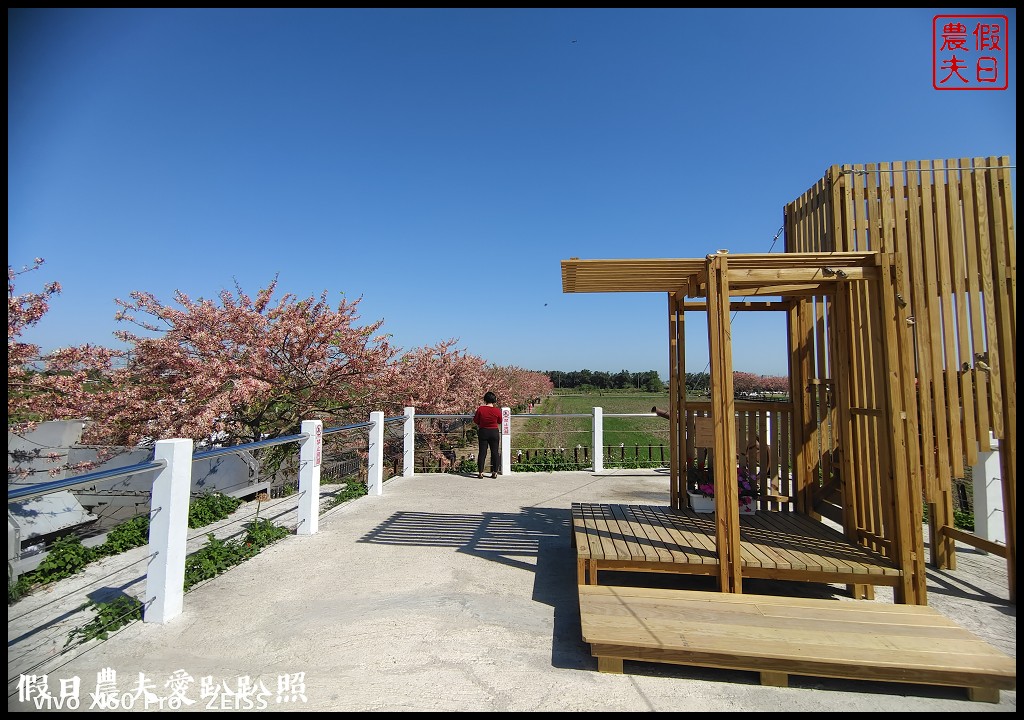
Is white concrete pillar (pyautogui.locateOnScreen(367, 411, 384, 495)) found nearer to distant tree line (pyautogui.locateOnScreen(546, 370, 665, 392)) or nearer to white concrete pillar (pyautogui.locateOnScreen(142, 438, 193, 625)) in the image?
white concrete pillar (pyautogui.locateOnScreen(142, 438, 193, 625))

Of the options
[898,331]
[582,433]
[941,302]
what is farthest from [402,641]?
[582,433]

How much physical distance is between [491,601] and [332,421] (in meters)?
7.95

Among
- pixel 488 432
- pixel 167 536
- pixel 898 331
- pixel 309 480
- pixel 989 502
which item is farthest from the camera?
pixel 488 432

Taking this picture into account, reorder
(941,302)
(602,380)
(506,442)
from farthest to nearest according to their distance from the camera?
(602,380) → (506,442) → (941,302)

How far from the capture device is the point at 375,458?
7.36 m

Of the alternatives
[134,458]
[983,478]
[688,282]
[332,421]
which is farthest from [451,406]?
[983,478]

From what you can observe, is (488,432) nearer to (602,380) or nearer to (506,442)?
(506,442)

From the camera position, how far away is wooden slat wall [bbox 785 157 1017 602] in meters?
3.94

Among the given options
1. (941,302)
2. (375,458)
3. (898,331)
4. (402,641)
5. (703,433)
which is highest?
(941,302)

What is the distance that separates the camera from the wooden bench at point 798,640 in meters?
2.49

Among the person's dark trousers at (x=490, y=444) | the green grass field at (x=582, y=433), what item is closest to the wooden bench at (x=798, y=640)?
the person's dark trousers at (x=490, y=444)

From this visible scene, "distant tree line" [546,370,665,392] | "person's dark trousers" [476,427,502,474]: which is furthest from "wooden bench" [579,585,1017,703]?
"distant tree line" [546,370,665,392]

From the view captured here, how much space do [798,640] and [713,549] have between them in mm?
1037

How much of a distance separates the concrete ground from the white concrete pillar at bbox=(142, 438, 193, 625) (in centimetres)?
13
